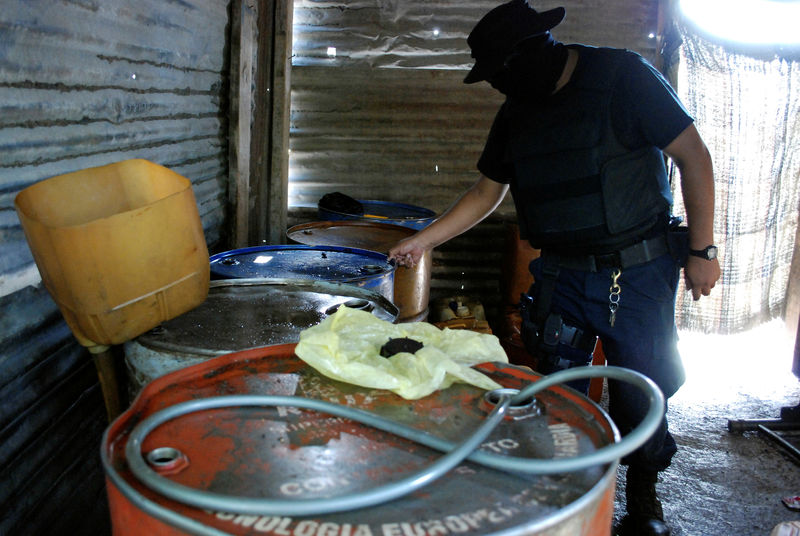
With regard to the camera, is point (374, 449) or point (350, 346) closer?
point (374, 449)

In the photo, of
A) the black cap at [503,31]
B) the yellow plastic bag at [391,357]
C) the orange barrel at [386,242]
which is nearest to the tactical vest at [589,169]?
the black cap at [503,31]

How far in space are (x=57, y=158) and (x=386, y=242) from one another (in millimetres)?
2011

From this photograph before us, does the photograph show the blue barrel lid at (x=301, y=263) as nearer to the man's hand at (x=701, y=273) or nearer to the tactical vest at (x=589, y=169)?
the tactical vest at (x=589, y=169)

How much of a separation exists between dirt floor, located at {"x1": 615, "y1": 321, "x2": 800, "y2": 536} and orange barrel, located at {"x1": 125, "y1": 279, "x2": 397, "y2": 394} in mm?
1989

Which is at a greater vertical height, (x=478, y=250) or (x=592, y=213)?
(x=592, y=213)

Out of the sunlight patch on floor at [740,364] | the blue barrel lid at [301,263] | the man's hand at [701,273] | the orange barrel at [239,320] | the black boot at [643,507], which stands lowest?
the sunlight patch on floor at [740,364]

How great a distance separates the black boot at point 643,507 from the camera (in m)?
2.90

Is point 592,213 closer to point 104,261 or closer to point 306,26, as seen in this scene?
point 104,261

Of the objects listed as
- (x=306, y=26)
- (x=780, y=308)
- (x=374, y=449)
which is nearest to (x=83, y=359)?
(x=374, y=449)

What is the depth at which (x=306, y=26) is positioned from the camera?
5531 mm

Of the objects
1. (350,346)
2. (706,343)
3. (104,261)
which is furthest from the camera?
(706,343)

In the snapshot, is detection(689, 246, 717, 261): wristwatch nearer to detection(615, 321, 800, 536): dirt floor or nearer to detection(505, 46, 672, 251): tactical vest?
detection(505, 46, 672, 251): tactical vest

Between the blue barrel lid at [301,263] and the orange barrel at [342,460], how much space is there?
1.28 meters

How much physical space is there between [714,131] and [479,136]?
2000 mm
